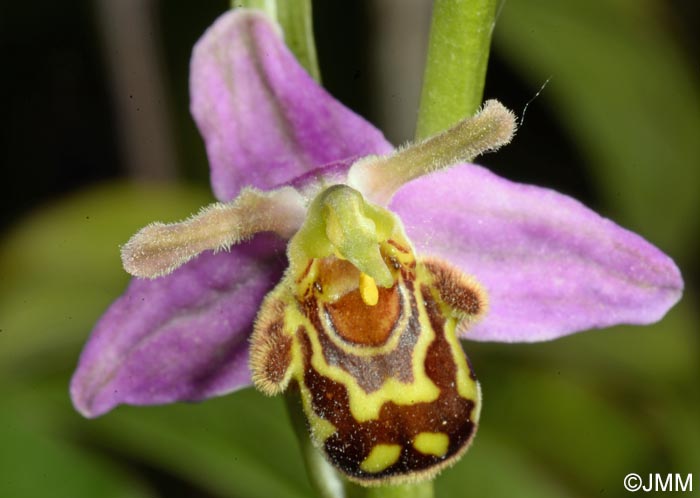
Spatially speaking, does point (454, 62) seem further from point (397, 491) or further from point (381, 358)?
point (397, 491)

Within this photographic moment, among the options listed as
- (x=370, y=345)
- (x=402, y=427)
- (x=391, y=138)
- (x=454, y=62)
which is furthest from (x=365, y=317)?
(x=391, y=138)

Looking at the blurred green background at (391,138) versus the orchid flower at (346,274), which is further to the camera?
the blurred green background at (391,138)

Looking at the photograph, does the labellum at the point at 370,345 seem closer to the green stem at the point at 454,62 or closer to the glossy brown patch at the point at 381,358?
the glossy brown patch at the point at 381,358

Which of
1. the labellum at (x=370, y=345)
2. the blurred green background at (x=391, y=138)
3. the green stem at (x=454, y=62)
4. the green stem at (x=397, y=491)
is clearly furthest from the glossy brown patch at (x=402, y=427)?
the blurred green background at (x=391, y=138)

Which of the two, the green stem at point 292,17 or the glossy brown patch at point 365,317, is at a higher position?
the green stem at point 292,17

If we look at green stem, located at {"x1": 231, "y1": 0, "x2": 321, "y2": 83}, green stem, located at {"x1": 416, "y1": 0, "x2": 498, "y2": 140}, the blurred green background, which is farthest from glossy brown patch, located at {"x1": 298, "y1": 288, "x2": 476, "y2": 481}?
the blurred green background

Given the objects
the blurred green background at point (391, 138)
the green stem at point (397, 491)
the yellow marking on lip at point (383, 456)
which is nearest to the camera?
the yellow marking on lip at point (383, 456)

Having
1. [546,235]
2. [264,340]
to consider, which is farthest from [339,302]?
[546,235]
